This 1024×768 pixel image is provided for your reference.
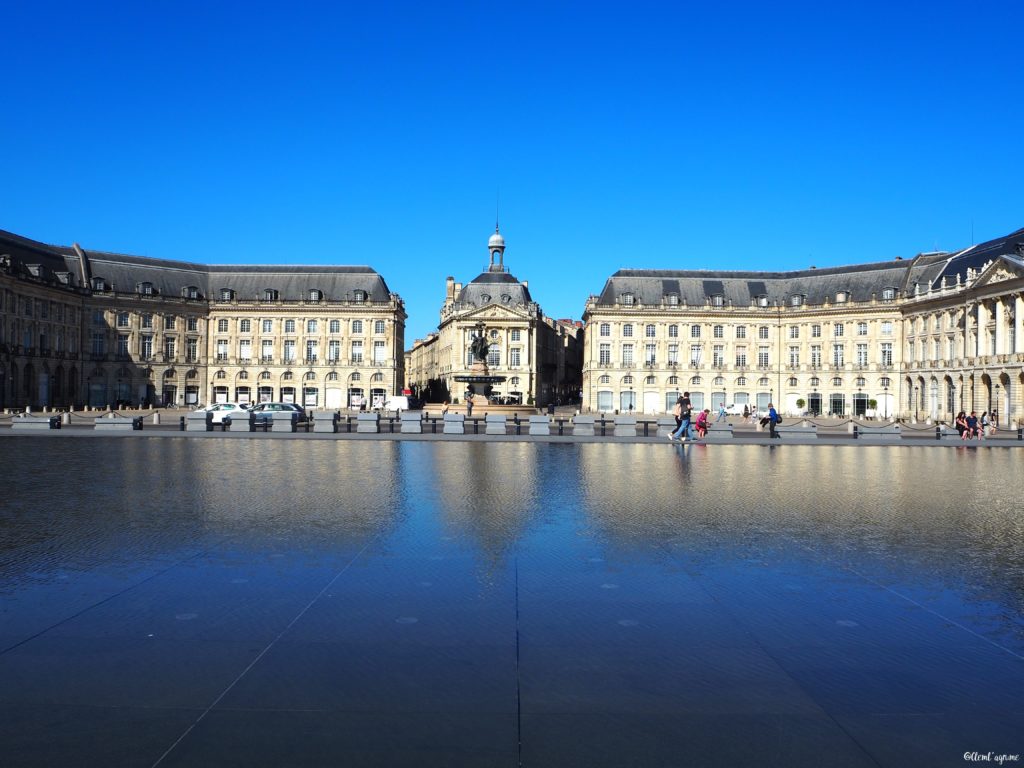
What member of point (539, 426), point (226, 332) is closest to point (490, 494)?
point (539, 426)

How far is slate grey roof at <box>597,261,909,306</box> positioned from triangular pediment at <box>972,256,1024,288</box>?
25115 mm

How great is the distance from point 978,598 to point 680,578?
9.42 feet

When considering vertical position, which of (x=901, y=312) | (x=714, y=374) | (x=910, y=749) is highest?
(x=901, y=312)

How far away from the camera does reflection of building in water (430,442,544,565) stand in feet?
37.3

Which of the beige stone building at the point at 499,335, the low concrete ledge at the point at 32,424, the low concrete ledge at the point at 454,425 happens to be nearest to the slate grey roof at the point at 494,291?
the beige stone building at the point at 499,335

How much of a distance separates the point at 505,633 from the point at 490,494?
9.23 meters

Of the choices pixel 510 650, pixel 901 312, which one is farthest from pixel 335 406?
pixel 510 650

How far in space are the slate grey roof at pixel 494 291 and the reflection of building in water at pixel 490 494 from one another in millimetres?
85193

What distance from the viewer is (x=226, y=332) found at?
3967 inches

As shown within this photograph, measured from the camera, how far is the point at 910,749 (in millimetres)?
4773

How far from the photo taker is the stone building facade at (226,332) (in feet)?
308

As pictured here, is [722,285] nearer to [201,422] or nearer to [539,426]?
[539,426]

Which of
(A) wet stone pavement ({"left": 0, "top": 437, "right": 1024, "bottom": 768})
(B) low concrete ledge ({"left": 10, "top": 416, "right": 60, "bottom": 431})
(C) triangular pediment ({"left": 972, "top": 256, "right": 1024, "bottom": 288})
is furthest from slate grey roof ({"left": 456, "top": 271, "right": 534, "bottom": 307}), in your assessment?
(A) wet stone pavement ({"left": 0, "top": 437, "right": 1024, "bottom": 768})

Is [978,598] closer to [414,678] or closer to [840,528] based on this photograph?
[840,528]
